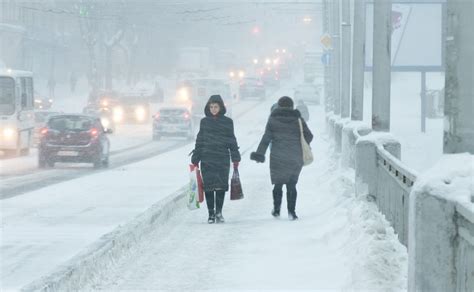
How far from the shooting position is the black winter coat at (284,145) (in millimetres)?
15297

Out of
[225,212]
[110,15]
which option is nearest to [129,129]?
[110,15]

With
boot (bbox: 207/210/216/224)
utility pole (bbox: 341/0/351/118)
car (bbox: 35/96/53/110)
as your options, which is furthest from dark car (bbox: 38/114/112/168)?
car (bbox: 35/96/53/110)

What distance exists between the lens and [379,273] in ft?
29.9

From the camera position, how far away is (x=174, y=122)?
50812mm

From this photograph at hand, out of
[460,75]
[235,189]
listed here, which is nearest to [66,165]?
[235,189]

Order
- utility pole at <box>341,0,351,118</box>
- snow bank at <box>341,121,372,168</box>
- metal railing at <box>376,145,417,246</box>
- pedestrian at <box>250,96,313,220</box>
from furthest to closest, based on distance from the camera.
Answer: utility pole at <box>341,0,351,118</box>, snow bank at <box>341,121,372,168</box>, pedestrian at <box>250,96,313,220</box>, metal railing at <box>376,145,417,246</box>

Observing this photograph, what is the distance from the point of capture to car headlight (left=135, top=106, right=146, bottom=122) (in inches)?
2623

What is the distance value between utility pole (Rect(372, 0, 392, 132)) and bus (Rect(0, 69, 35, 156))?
2033 centimetres

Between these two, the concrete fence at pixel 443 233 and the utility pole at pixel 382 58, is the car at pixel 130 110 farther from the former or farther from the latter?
the concrete fence at pixel 443 233

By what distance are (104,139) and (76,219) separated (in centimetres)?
1575

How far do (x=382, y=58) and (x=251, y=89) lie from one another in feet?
260

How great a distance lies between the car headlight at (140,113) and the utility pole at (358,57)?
142 feet

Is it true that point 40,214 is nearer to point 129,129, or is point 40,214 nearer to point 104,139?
point 104,139

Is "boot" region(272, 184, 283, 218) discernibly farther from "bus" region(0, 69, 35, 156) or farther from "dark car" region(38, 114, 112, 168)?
"bus" region(0, 69, 35, 156)
